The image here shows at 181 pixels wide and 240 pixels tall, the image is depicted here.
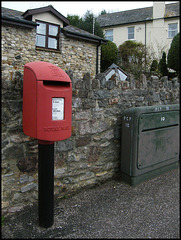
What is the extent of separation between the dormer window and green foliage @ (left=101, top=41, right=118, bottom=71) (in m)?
1.02

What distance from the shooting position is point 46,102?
6.35ft

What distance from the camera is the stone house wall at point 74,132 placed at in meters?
2.37

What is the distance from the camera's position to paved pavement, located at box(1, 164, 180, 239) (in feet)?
7.13

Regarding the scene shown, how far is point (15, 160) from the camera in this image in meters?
2.42

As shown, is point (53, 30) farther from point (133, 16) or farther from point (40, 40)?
point (133, 16)

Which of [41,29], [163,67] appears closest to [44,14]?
[41,29]

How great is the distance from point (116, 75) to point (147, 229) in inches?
90.1

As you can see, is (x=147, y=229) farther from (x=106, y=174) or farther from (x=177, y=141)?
(x=177, y=141)

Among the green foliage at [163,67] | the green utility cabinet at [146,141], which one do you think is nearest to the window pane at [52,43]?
the green utility cabinet at [146,141]

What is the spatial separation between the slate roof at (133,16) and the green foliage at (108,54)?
1.05 ft

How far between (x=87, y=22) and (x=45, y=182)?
7.02 ft

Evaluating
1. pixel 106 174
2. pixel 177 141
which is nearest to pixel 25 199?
pixel 106 174

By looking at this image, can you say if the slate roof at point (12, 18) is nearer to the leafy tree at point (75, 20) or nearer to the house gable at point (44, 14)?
the house gable at point (44, 14)

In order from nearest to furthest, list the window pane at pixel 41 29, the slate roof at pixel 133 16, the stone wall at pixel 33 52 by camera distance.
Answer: the window pane at pixel 41 29
the stone wall at pixel 33 52
the slate roof at pixel 133 16
